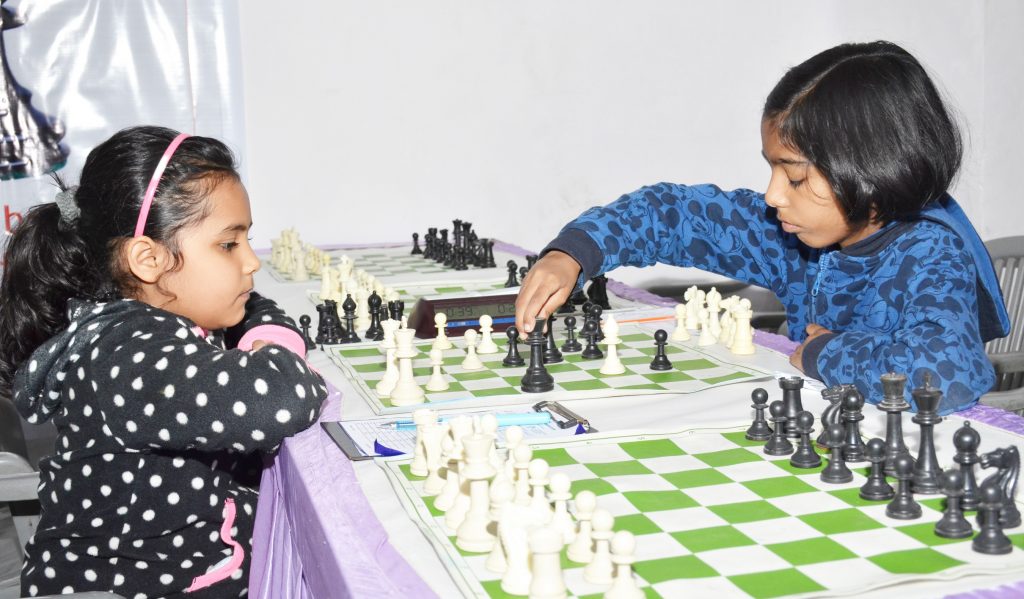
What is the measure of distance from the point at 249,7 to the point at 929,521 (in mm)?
3717

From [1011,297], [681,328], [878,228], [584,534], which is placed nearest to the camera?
[584,534]

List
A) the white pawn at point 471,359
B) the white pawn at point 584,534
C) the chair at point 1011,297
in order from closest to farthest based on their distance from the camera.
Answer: the white pawn at point 584,534
the white pawn at point 471,359
the chair at point 1011,297

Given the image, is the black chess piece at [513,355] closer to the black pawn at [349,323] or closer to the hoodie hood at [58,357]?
the black pawn at [349,323]

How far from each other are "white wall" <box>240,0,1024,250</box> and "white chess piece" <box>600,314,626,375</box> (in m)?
2.82

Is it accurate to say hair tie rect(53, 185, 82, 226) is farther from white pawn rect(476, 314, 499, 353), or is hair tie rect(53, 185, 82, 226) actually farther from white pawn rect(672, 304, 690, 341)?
white pawn rect(672, 304, 690, 341)

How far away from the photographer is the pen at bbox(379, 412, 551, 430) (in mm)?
1408

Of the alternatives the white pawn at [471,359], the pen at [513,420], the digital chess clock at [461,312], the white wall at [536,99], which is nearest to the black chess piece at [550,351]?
the white pawn at [471,359]

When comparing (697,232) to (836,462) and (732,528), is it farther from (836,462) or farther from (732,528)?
(732,528)

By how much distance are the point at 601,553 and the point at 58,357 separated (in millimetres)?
937

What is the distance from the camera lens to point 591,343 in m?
1.86

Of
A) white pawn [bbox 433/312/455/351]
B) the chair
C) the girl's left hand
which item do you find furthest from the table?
the chair

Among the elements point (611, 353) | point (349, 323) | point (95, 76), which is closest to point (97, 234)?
point (349, 323)

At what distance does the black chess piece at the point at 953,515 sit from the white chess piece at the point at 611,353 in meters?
0.77

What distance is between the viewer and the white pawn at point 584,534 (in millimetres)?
926
